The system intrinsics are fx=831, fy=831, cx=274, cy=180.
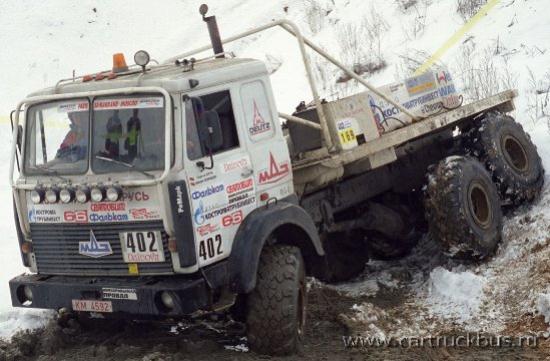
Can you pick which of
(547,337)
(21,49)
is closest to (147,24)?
(21,49)

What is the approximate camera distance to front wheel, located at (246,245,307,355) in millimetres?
6457

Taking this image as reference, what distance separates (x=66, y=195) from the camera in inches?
249

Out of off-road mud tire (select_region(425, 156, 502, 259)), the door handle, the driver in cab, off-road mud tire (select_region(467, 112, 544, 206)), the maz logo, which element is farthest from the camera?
off-road mud tire (select_region(467, 112, 544, 206))

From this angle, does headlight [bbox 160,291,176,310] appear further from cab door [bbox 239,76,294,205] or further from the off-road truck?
cab door [bbox 239,76,294,205]

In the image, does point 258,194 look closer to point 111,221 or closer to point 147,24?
point 111,221

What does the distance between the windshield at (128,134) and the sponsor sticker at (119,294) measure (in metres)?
0.90

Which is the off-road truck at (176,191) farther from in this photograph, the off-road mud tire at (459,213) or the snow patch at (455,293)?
the snow patch at (455,293)

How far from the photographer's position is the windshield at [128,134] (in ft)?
20.4

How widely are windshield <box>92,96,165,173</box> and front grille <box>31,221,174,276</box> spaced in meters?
0.45

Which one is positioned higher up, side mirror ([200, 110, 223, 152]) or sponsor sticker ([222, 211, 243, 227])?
side mirror ([200, 110, 223, 152])

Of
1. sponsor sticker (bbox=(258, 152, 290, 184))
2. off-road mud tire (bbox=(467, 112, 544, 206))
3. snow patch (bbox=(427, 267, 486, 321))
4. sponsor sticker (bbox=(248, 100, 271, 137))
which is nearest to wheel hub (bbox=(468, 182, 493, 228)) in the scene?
off-road mud tire (bbox=(467, 112, 544, 206))

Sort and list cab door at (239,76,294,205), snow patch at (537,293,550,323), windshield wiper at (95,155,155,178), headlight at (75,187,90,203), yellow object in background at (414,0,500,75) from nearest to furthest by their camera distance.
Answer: windshield wiper at (95,155,155,178)
headlight at (75,187,90,203)
cab door at (239,76,294,205)
snow patch at (537,293,550,323)
yellow object in background at (414,0,500,75)

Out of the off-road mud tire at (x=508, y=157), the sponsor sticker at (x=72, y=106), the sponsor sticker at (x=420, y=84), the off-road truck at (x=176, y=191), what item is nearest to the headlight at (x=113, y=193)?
the off-road truck at (x=176, y=191)

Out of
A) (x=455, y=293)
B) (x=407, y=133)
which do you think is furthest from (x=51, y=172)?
(x=455, y=293)
